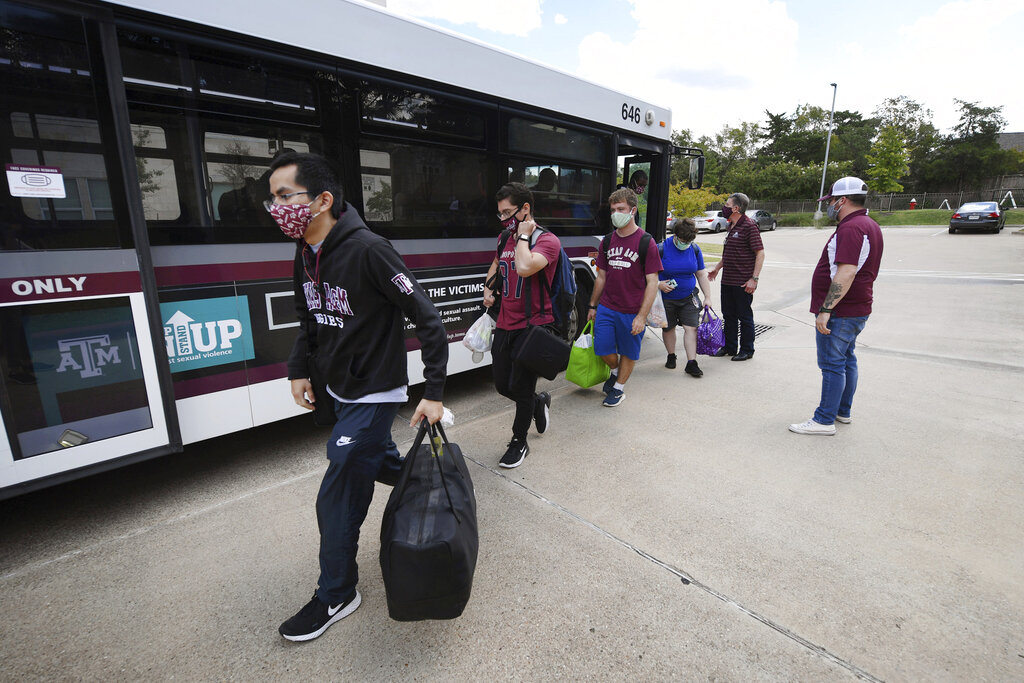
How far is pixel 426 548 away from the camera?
1850 mm

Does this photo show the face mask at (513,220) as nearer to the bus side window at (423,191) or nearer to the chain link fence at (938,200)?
the bus side window at (423,191)

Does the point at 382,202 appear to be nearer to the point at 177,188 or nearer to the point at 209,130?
the point at 209,130

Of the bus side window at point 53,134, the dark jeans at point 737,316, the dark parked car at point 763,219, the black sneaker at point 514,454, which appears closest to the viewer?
the bus side window at point 53,134

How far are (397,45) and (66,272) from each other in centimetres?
259

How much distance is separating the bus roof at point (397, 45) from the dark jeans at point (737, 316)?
258cm

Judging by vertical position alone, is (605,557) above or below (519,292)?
below

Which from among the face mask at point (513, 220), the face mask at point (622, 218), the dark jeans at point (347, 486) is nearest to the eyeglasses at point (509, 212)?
the face mask at point (513, 220)

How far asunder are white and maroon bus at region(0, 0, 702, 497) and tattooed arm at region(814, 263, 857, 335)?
3028 millimetres

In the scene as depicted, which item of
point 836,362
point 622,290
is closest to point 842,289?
point 836,362

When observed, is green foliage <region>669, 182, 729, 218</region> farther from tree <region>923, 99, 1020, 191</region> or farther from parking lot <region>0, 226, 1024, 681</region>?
tree <region>923, 99, 1020, 191</region>

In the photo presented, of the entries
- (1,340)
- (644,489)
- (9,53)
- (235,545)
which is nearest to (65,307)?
(1,340)

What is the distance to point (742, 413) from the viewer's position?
15.6 feet

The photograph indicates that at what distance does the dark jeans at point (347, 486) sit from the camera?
2115 millimetres

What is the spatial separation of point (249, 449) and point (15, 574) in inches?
59.6
